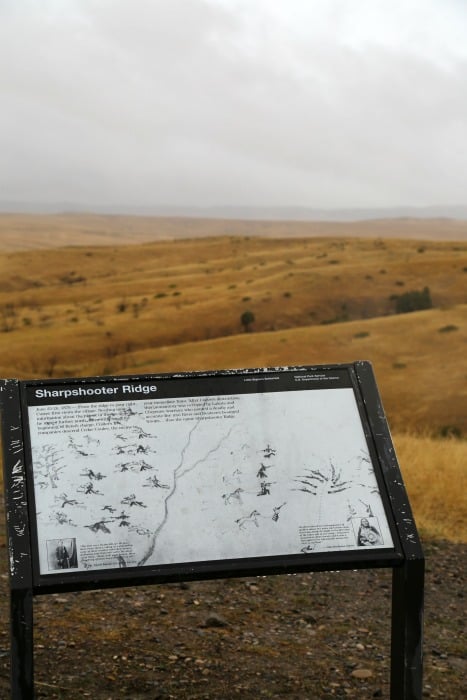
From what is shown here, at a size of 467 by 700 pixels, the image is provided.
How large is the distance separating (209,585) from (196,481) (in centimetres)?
292

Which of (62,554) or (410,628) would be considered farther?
(410,628)

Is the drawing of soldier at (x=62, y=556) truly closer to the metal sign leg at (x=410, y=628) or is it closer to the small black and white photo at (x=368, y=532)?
the small black and white photo at (x=368, y=532)

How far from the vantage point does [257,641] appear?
5.85m

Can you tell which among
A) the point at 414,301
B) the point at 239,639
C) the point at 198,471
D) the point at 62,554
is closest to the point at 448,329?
the point at 414,301

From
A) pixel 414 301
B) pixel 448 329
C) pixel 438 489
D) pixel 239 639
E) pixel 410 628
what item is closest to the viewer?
pixel 410 628

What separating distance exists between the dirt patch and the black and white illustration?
4.18 feet

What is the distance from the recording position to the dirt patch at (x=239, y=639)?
5.17 m

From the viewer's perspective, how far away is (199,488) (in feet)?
14.0

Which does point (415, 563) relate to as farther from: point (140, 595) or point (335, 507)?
point (140, 595)

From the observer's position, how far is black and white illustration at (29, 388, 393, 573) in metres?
4.11

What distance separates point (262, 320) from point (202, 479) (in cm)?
2094

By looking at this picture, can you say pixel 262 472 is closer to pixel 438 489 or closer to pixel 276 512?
pixel 276 512

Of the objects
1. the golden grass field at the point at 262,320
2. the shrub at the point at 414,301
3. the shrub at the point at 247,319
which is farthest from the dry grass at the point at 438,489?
the shrub at the point at 414,301

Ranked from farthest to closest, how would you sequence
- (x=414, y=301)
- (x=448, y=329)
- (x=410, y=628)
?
1. (x=414, y=301)
2. (x=448, y=329)
3. (x=410, y=628)
